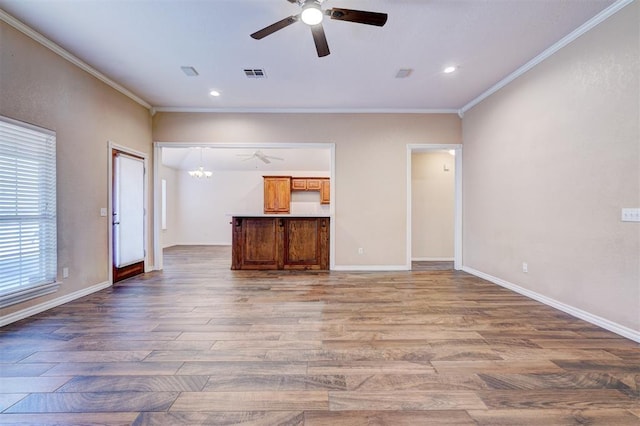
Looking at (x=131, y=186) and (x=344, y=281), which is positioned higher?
(x=131, y=186)

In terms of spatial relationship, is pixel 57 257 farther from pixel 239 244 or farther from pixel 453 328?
pixel 453 328

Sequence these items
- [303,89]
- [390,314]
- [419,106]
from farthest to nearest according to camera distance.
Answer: [419,106]
[303,89]
[390,314]

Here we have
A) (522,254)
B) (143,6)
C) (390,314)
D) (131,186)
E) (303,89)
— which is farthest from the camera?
(131,186)

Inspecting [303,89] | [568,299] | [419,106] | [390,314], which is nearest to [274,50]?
[303,89]

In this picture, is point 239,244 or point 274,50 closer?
point 274,50

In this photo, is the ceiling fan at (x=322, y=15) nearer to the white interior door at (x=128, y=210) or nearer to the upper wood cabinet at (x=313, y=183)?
the white interior door at (x=128, y=210)

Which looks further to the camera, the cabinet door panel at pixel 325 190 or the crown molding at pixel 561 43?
the cabinet door panel at pixel 325 190

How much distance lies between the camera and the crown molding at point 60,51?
2.60 metres

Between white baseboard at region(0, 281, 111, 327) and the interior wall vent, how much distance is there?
3.51 meters

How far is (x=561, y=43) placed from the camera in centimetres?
291

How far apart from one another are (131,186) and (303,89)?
3174 mm

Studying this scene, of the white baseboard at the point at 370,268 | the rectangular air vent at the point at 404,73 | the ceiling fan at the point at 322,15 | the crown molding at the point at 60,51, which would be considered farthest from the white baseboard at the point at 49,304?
the rectangular air vent at the point at 404,73

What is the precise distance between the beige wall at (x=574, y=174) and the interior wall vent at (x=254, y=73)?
11.2 feet

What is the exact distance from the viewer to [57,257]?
10.2 ft
